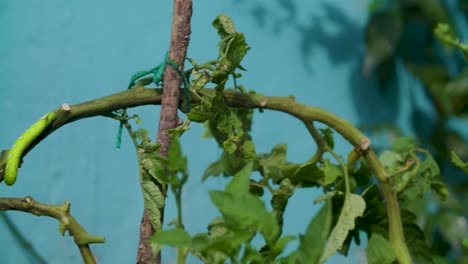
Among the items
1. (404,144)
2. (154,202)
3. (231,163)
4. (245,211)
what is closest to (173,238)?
(245,211)

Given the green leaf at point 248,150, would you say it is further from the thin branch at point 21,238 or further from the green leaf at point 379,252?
the thin branch at point 21,238

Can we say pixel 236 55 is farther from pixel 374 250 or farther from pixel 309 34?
pixel 309 34

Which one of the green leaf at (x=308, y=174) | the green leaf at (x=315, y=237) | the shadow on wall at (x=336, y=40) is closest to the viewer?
the green leaf at (x=315, y=237)

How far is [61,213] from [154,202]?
0.26 feet

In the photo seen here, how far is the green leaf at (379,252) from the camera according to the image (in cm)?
63

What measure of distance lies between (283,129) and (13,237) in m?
0.52

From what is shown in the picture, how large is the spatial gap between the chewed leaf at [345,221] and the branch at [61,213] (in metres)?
0.21

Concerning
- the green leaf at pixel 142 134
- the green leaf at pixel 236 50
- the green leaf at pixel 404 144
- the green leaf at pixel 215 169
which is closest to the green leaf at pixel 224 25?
the green leaf at pixel 236 50

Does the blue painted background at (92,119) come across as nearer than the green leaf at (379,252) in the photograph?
No

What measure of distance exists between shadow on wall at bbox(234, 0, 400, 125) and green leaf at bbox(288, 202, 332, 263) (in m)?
0.93

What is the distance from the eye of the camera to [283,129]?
47.9 inches

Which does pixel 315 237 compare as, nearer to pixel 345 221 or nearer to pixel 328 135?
pixel 345 221

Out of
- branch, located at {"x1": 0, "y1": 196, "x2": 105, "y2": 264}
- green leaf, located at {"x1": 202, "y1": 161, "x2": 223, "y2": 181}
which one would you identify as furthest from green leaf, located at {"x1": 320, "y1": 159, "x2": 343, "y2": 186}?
branch, located at {"x1": 0, "y1": 196, "x2": 105, "y2": 264}

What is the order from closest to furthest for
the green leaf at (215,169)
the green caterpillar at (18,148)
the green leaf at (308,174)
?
the green caterpillar at (18,148)
the green leaf at (308,174)
the green leaf at (215,169)
